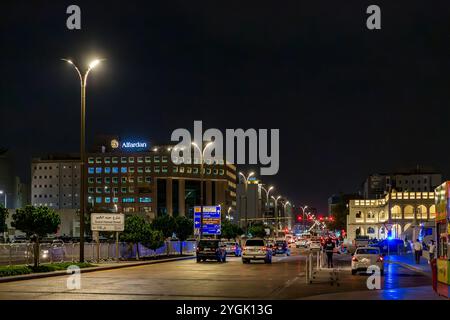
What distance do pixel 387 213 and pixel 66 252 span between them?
129342 mm

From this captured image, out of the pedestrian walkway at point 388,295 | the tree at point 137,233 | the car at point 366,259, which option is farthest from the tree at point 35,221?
the pedestrian walkway at point 388,295

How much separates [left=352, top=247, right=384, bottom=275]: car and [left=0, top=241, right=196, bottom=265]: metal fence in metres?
18.3

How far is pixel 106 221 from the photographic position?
47500 mm

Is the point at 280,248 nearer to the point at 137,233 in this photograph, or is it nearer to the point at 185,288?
the point at 137,233

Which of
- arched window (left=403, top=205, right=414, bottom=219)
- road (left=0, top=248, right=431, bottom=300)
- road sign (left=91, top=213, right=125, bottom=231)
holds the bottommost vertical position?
arched window (left=403, top=205, right=414, bottom=219)

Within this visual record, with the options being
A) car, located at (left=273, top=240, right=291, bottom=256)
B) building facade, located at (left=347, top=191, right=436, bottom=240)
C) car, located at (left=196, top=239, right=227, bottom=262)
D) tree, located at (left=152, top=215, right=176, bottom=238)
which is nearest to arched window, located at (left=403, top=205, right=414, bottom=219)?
building facade, located at (left=347, top=191, right=436, bottom=240)

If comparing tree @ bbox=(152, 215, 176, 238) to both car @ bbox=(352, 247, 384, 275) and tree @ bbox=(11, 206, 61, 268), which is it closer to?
tree @ bbox=(11, 206, 61, 268)

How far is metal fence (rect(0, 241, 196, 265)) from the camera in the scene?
40812mm

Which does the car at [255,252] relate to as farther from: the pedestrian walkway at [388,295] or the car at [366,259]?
the pedestrian walkway at [388,295]

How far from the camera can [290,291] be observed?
24.1 meters

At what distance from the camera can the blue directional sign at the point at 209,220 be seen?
71306mm
